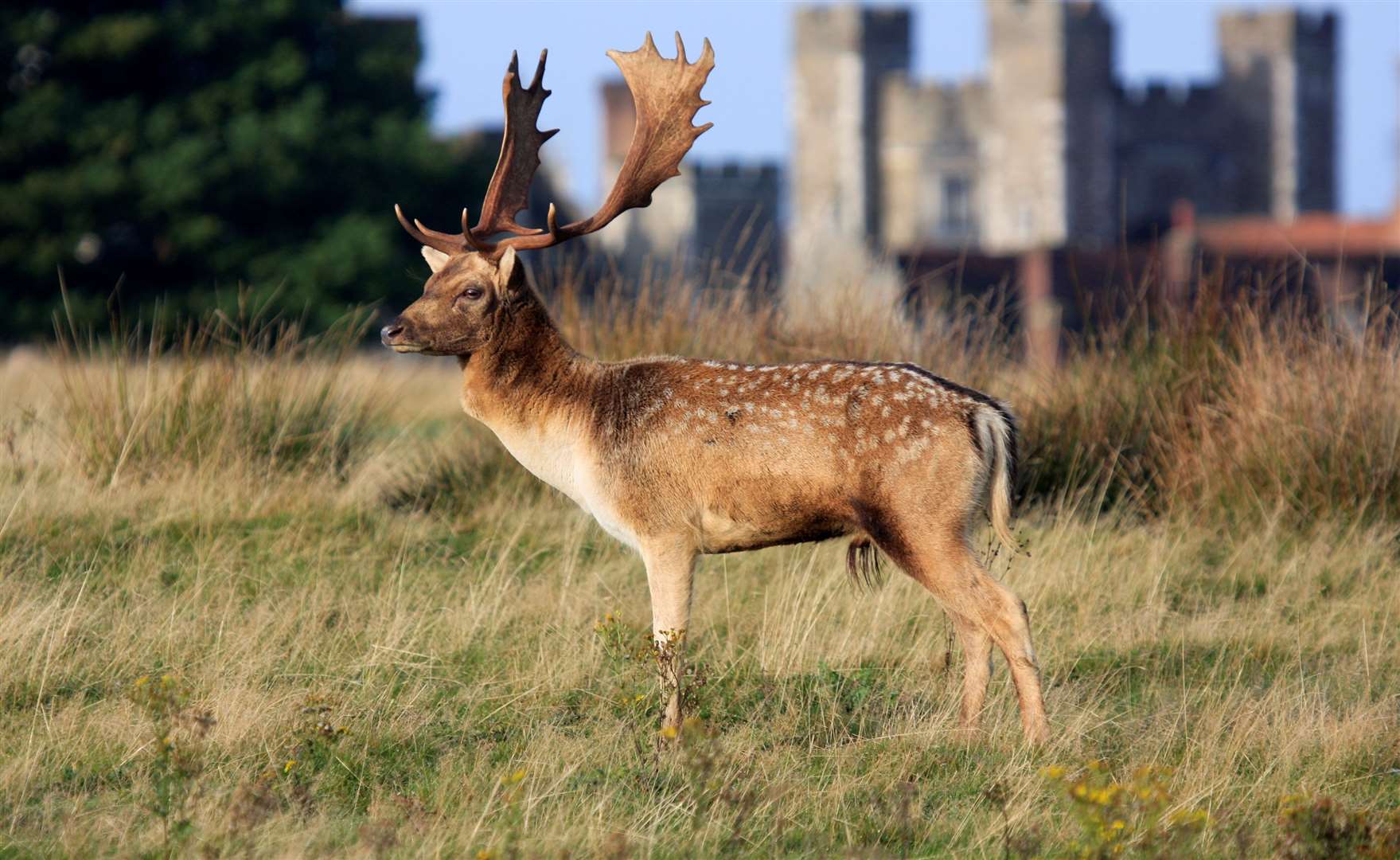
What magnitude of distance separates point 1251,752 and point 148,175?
871 inches

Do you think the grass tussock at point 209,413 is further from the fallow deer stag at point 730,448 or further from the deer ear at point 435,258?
the fallow deer stag at point 730,448

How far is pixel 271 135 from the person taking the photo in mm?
24953

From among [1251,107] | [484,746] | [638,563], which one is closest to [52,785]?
[484,746]

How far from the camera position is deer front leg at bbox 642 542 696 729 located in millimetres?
5121

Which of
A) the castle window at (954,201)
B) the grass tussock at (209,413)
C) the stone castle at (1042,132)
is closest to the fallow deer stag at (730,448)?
the grass tussock at (209,413)

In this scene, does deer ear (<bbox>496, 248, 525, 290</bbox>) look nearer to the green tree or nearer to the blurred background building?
the blurred background building

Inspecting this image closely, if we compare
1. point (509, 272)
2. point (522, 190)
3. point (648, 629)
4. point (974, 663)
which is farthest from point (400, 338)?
point (974, 663)

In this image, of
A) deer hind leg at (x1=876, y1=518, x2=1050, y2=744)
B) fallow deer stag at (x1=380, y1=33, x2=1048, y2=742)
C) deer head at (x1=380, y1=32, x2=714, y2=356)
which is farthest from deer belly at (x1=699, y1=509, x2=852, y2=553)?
deer head at (x1=380, y1=32, x2=714, y2=356)

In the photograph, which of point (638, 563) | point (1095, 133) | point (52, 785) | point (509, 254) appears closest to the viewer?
point (52, 785)

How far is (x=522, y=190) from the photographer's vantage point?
6.17 m

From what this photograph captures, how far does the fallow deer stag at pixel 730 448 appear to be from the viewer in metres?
4.96

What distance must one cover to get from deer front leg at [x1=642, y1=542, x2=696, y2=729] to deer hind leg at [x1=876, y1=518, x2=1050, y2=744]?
0.64 m

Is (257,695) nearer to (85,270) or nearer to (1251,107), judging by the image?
(85,270)

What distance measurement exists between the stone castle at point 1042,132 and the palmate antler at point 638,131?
45333 mm
